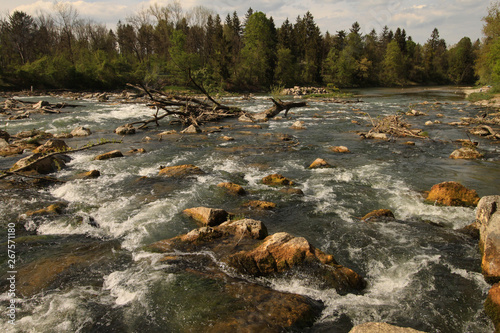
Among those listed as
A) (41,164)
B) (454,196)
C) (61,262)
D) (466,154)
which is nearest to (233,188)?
(61,262)

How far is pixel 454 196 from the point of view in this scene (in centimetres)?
792

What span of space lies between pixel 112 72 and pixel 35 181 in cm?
5149

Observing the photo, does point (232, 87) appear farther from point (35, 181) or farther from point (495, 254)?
point (495, 254)

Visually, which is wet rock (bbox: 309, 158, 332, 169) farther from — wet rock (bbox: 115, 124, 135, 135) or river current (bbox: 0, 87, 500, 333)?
wet rock (bbox: 115, 124, 135, 135)

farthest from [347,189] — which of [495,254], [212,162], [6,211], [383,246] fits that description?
[6,211]

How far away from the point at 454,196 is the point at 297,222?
4.53 m

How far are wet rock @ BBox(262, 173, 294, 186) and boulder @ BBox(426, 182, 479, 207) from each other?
4179mm

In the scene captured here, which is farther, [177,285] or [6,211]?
[6,211]

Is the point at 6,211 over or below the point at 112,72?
below

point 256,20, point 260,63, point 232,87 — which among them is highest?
point 256,20

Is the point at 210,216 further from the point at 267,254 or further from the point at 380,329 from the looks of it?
the point at 380,329

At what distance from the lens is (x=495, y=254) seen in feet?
15.7

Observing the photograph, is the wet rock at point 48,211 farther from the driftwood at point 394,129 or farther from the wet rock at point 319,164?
the driftwood at point 394,129

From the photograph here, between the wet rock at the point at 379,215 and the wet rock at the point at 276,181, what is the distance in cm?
300
